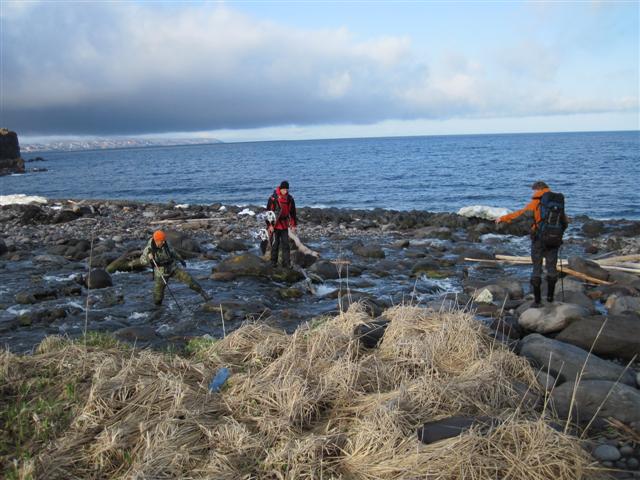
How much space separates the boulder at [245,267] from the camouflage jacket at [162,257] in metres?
2.70

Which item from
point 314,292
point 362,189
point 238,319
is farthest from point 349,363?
point 362,189

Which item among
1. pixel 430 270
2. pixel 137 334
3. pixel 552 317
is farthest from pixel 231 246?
pixel 552 317

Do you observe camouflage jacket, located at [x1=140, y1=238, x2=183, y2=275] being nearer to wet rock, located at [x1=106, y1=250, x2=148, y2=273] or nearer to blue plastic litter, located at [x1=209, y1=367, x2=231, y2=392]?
wet rock, located at [x1=106, y1=250, x2=148, y2=273]

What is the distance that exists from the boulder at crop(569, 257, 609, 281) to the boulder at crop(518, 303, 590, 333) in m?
4.82

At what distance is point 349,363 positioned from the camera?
18.4 feet

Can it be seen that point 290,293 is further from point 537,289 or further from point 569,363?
point 569,363

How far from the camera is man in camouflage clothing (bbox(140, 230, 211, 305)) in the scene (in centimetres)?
1102

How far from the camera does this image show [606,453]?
457 cm

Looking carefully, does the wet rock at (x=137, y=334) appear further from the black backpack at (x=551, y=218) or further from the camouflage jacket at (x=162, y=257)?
the black backpack at (x=551, y=218)

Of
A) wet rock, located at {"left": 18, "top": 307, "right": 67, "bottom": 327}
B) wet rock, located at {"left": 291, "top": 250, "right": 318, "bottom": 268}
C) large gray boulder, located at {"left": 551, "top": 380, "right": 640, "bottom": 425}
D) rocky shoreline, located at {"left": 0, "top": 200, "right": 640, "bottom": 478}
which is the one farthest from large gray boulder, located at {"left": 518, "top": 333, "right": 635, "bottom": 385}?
wet rock, located at {"left": 18, "top": 307, "right": 67, "bottom": 327}

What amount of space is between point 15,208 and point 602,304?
30.1 m

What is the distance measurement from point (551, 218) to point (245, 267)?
801 centimetres

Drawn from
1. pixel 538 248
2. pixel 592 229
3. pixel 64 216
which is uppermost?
pixel 538 248

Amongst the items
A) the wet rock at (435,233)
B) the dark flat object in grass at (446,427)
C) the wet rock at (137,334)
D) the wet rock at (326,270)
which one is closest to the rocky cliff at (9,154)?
the wet rock at (435,233)
